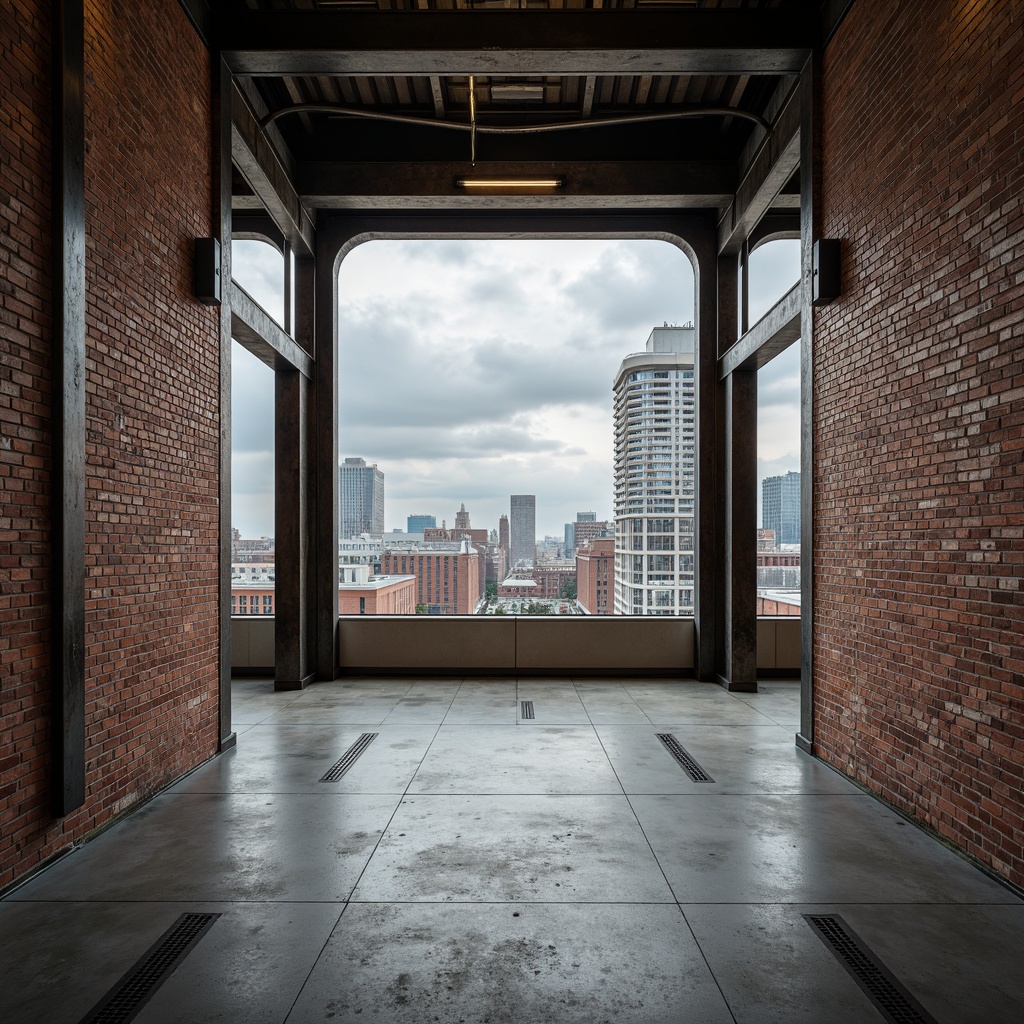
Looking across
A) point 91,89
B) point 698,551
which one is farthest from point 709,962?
point 698,551

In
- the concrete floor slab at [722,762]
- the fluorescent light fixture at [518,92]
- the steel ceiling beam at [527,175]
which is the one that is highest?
the fluorescent light fixture at [518,92]

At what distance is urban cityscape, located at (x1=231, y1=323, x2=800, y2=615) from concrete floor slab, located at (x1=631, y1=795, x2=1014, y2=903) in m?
4.92

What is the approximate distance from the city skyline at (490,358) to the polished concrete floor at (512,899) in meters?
4.47

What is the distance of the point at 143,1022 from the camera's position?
2.38 meters

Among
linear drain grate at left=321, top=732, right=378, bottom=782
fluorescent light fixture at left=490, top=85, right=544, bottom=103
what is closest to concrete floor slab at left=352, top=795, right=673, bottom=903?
linear drain grate at left=321, top=732, right=378, bottom=782

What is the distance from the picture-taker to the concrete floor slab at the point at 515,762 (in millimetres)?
4773

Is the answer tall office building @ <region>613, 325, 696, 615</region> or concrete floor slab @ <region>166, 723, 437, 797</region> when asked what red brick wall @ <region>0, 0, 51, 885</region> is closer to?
concrete floor slab @ <region>166, 723, 437, 797</region>

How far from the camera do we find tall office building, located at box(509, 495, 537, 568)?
9125 millimetres

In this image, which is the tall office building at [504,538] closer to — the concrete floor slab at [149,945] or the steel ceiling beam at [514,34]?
the steel ceiling beam at [514,34]

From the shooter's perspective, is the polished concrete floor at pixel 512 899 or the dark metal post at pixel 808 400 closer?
the polished concrete floor at pixel 512 899

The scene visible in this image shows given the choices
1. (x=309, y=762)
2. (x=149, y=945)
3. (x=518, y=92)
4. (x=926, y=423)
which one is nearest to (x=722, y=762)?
(x=926, y=423)

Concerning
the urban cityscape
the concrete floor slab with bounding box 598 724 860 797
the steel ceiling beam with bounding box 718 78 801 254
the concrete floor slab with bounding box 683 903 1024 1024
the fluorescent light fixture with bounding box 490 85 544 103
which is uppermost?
the fluorescent light fixture with bounding box 490 85 544 103

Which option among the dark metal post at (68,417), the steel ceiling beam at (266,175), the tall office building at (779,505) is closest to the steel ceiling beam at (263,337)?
the steel ceiling beam at (266,175)

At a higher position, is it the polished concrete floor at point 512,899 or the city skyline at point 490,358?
the city skyline at point 490,358
